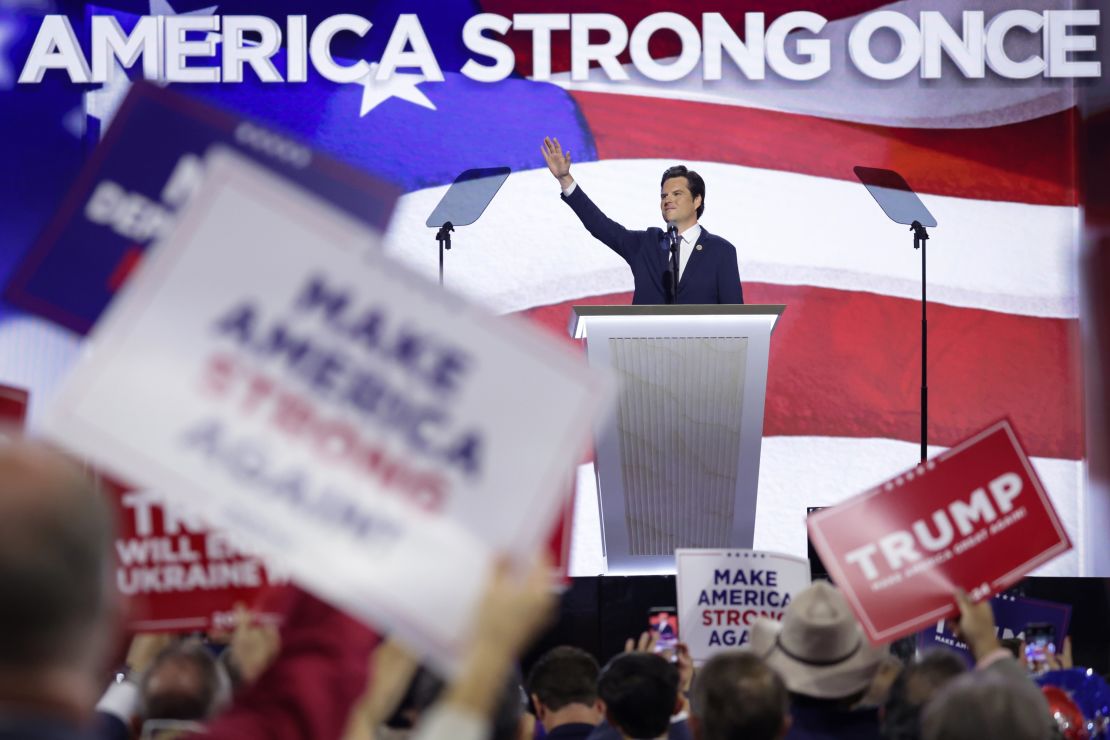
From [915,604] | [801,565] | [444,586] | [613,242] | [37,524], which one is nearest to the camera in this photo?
[37,524]

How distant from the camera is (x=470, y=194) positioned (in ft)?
28.5

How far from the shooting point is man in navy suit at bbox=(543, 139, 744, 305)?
788 cm

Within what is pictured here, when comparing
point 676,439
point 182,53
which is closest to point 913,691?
point 676,439

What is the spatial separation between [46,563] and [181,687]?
1.20 m

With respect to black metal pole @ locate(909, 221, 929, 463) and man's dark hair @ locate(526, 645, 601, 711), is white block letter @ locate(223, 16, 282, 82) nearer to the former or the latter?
black metal pole @ locate(909, 221, 929, 463)

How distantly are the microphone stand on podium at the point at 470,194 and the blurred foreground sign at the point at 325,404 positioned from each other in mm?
7196

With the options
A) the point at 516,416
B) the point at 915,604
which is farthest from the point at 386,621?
the point at 915,604

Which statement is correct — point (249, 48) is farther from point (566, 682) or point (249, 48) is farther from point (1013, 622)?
point (566, 682)

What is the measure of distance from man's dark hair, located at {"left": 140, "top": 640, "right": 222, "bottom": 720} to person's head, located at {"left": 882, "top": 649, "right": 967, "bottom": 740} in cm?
99

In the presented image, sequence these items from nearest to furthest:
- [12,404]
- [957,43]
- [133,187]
Answer: 1. [133,187]
2. [12,404]
3. [957,43]

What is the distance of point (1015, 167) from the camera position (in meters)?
9.02

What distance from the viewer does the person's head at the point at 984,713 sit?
5.86 feet

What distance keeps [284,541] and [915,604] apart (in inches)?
56.8

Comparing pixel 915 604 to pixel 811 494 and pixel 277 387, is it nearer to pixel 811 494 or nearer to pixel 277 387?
pixel 277 387
